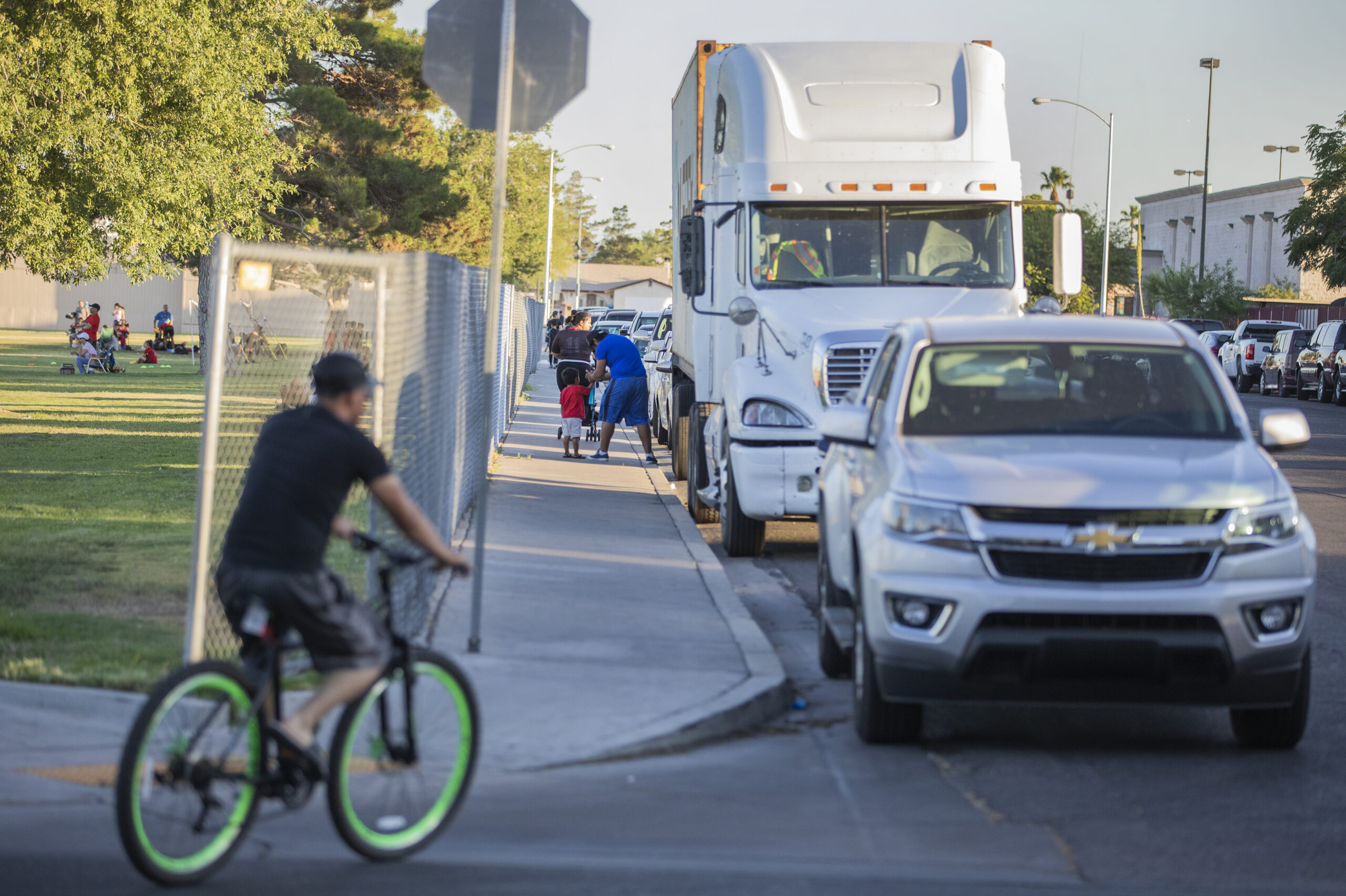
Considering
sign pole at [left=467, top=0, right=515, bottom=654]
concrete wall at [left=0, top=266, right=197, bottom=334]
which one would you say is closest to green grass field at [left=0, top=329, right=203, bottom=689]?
sign pole at [left=467, top=0, right=515, bottom=654]

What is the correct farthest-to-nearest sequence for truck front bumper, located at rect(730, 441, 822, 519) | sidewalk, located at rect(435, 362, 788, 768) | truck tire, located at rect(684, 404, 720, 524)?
truck tire, located at rect(684, 404, 720, 524)
truck front bumper, located at rect(730, 441, 822, 519)
sidewalk, located at rect(435, 362, 788, 768)

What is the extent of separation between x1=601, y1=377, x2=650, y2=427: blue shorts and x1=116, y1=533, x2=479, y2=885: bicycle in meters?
13.7

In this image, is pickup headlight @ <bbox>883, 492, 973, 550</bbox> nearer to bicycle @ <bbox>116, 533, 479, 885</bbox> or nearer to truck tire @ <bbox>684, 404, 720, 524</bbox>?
bicycle @ <bbox>116, 533, 479, 885</bbox>

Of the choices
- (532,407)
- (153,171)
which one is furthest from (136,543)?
(532,407)

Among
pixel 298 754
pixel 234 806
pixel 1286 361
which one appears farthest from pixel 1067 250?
pixel 1286 361

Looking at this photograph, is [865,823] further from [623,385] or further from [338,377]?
[623,385]

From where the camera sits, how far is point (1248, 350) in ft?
151

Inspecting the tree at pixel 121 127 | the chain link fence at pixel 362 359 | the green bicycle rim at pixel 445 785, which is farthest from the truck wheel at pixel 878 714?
the tree at pixel 121 127

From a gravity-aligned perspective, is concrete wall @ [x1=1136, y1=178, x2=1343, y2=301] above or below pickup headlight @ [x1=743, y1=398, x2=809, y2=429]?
above

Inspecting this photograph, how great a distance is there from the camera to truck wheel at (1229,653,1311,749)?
6.35 m

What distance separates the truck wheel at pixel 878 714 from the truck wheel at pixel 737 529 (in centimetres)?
527

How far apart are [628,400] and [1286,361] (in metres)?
28.8

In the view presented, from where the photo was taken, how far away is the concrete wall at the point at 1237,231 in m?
85.9

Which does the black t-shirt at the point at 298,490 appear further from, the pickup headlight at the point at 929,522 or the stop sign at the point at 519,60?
the stop sign at the point at 519,60
